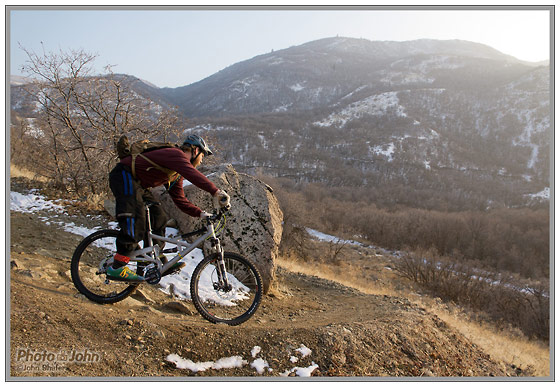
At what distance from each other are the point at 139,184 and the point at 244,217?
3591mm

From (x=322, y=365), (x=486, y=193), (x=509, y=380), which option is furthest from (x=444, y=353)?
(x=486, y=193)

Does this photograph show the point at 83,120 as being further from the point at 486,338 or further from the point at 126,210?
the point at 486,338

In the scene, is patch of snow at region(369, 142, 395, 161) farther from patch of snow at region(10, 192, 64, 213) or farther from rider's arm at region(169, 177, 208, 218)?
rider's arm at region(169, 177, 208, 218)

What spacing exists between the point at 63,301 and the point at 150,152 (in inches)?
77.2

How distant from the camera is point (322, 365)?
13.2 ft

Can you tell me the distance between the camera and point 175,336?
3.70m

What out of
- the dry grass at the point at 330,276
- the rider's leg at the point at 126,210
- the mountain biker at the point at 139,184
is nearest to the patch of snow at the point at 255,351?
the mountain biker at the point at 139,184

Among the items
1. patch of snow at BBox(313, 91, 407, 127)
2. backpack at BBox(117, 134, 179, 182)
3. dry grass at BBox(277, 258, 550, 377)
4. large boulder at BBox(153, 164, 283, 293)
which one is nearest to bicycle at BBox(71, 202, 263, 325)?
backpack at BBox(117, 134, 179, 182)

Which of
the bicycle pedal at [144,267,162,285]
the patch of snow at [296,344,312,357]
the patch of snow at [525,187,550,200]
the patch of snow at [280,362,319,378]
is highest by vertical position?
the bicycle pedal at [144,267,162,285]

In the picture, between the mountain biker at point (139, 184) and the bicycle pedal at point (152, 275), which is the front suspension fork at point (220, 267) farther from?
the bicycle pedal at point (152, 275)

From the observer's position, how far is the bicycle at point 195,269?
160 inches

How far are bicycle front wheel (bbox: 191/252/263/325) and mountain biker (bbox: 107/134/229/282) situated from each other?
2.34ft

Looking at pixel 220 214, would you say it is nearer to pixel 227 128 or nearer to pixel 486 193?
pixel 486 193

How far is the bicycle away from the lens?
13.4 ft
